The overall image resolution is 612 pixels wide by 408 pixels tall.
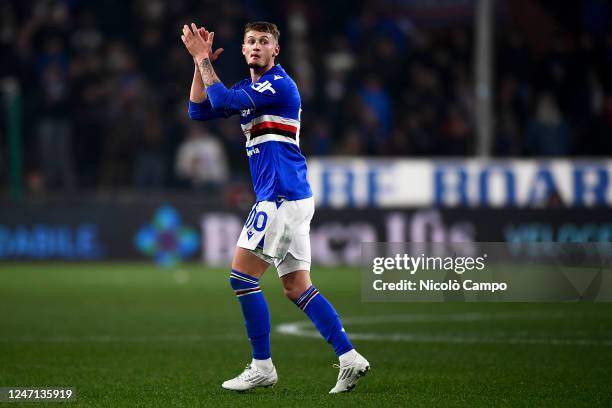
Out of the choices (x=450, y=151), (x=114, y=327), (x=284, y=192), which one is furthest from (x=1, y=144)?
(x=284, y=192)

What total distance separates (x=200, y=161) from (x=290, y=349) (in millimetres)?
10644

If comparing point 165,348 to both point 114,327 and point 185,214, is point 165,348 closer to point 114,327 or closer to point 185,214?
point 114,327

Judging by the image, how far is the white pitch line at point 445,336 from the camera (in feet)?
33.6

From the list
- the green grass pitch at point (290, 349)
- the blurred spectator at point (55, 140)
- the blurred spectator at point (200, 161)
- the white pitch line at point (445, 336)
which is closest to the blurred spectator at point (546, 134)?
the blurred spectator at point (200, 161)

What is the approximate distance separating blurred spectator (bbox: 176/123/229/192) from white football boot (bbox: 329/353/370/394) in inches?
503

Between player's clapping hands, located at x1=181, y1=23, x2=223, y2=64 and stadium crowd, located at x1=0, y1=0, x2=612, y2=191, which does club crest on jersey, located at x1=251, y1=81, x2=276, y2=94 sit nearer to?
player's clapping hands, located at x1=181, y1=23, x2=223, y2=64

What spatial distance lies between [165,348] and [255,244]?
9.00 feet

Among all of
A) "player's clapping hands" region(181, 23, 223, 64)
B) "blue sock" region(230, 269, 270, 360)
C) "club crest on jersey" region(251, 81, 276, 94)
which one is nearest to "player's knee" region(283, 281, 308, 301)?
"blue sock" region(230, 269, 270, 360)

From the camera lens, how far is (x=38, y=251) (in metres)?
18.9

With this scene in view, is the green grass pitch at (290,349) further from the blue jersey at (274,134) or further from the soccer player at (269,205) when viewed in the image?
the blue jersey at (274,134)

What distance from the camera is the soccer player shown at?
7.41 metres

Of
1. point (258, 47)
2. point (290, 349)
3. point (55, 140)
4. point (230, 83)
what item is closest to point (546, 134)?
point (230, 83)

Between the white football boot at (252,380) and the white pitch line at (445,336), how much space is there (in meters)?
3.00

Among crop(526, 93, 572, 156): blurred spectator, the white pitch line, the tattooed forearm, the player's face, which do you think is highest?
the player's face
